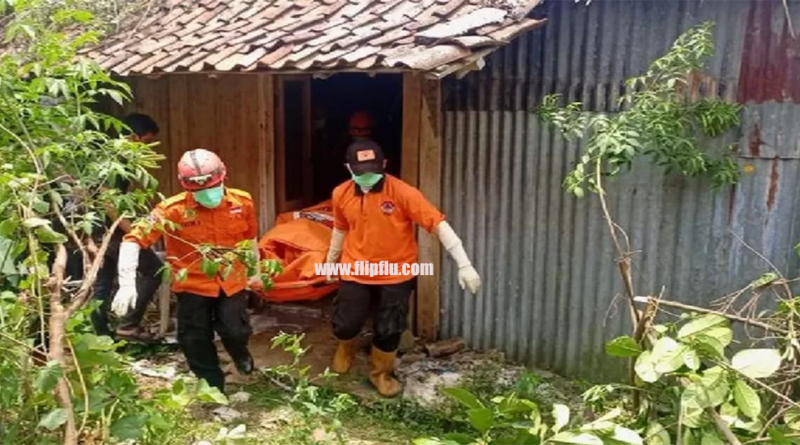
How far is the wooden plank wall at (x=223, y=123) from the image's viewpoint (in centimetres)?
675

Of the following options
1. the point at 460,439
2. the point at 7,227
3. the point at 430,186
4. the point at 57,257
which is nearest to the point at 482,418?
the point at 460,439

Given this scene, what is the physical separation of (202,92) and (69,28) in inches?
67.3

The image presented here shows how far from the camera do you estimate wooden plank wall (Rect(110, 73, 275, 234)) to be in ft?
22.1

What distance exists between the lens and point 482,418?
9.20 feet

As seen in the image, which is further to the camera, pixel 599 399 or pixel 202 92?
pixel 202 92

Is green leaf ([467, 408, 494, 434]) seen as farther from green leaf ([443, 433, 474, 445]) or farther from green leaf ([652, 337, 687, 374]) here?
green leaf ([652, 337, 687, 374])

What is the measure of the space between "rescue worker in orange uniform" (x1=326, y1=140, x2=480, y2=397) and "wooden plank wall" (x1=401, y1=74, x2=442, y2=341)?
620 millimetres

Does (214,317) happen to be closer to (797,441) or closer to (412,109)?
(412,109)

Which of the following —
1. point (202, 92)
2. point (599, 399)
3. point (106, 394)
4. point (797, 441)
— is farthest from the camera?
point (202, 92)

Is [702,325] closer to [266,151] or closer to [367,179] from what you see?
[367,179]

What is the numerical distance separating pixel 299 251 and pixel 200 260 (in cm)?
150

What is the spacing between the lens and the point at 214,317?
4961 mm

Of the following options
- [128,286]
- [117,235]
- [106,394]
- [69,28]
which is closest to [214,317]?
[128,286]

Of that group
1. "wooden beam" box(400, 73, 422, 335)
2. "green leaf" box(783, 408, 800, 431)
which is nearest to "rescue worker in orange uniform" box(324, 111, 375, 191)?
"wooden beam" box(400, 73, 422, 335)
